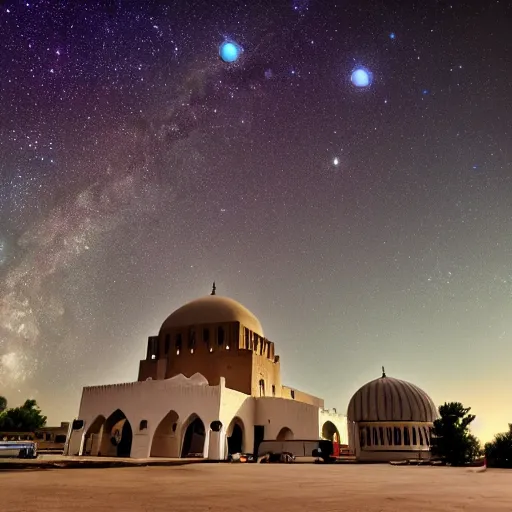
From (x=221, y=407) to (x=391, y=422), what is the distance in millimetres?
21254

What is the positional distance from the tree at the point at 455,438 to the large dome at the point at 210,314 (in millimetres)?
20086

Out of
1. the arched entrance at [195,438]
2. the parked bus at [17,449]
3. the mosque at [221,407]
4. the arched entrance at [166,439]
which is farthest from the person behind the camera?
the arched entrance at [195,438]

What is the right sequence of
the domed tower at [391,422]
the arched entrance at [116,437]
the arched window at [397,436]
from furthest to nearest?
the arched window at [397,436] < the domed tower at [391,422] < the arched entrance at [116,437]

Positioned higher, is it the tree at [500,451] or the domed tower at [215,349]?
the domed tower at [215,349]

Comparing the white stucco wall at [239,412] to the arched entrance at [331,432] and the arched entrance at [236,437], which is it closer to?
the arched entrance at [236,437]

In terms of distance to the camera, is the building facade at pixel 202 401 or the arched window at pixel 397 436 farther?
the arched window at pixel 397 436

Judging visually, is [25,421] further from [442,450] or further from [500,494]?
[500,494]

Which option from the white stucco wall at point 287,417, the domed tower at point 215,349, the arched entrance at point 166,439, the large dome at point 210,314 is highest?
the large dome at point 210,314

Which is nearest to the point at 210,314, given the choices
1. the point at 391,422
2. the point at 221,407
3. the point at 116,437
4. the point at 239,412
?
the point at 239,412

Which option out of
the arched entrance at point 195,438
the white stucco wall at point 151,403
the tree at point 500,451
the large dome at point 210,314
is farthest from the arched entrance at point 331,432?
the tree at point 500,451

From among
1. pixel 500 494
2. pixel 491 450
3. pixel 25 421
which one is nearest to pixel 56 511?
pixel 500 494

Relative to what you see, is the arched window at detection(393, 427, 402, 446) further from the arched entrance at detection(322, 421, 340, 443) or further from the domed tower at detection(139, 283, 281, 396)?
the domed tower at detection(139, 283, 281, 396)

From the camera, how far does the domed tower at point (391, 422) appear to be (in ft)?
146

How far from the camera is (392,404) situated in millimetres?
47281
